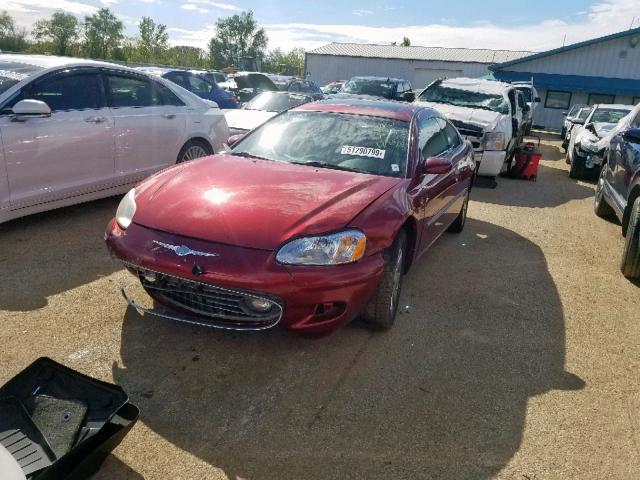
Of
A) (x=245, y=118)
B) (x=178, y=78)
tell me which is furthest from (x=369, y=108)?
(x=178, y=78)

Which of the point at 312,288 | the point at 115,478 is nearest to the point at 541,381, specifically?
the point at 312,288

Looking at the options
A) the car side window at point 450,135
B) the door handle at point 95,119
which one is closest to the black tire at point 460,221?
the car side window at point 450,135

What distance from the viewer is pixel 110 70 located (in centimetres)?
540

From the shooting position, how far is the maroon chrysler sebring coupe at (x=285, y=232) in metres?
2.74

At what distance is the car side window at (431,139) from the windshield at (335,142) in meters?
0.19

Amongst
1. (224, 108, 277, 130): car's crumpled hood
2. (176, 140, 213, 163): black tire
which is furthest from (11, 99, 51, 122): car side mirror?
(224, 108, 277, 130): car's crumpled hood

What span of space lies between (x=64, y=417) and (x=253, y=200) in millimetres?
1515

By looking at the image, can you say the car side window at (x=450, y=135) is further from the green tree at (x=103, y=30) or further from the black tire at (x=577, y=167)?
the green tree at (x=103, y=30)

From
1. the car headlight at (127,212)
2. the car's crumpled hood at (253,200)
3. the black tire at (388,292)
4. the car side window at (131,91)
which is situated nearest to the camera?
the car's crumpled hood at (253,200)

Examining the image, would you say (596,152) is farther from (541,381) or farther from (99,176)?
(99,176)

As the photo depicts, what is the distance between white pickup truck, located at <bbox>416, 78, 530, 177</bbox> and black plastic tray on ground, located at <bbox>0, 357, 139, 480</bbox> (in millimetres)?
7492

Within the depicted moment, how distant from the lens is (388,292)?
130 inches

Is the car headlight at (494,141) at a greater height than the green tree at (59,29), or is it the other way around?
the green tree at (59,29)

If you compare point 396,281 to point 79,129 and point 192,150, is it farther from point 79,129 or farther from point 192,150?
point 192,150
